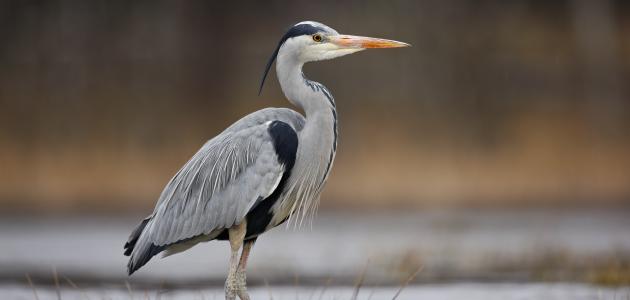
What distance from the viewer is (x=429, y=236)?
1534 centimetres

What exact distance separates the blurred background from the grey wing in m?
10.3

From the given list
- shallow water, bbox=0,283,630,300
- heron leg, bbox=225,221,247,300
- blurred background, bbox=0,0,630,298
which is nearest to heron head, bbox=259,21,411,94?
heron leg, bbox=225,221,247,300

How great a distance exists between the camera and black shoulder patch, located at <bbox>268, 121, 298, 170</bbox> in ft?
25.5

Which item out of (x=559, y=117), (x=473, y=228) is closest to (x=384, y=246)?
(x=473, y=228)

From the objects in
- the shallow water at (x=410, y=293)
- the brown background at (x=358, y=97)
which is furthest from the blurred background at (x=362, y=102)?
the shallow water at (x=410, y=293)

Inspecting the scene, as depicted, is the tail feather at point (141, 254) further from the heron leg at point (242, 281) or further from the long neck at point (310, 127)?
the long neck at point (310, 127)

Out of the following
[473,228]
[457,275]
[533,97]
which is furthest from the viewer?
[533,97]

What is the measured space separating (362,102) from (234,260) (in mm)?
14074

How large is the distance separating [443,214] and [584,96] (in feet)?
14.5

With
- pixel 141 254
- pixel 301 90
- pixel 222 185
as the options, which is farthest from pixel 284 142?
pixel 141 254

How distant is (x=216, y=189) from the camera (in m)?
7.96

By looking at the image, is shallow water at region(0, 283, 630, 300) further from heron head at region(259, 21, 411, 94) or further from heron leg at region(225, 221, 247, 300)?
heron head at region(259, 21, 411, 94)

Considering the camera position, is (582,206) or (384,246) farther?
(582,206)

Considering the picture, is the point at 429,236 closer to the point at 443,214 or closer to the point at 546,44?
the point at 443,214
